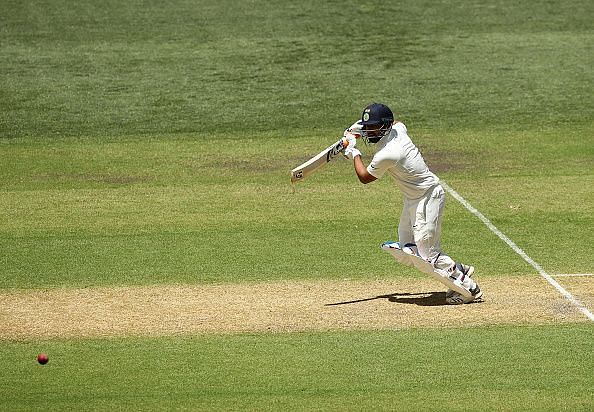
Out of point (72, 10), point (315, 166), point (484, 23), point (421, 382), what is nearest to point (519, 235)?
point (315, 166)

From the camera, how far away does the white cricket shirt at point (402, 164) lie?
33.6 feet

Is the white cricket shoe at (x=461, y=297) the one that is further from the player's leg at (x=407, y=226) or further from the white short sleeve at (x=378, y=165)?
the white short sleeve at (x=378, y=165)

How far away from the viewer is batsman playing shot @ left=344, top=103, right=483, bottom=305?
1023 cm

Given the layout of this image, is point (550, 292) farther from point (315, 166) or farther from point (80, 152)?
point (80, 152)

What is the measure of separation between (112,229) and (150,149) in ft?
12.2

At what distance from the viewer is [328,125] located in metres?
17.5

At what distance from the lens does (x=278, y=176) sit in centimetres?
1530

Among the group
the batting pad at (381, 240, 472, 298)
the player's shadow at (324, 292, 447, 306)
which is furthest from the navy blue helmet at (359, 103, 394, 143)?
the player's shadow at (324, 292, 447, 306)

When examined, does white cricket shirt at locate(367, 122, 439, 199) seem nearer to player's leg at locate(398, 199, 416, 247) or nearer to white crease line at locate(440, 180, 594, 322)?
player's leg at locate(398, 199, 416, 247)

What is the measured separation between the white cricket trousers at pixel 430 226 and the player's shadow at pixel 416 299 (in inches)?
15.4

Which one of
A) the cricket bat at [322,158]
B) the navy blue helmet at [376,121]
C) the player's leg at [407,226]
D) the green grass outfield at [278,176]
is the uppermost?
the navy blue helmet at [376,121]

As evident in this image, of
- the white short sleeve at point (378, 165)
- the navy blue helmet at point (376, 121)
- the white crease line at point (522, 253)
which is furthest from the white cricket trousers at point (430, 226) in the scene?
the white crease line at point (522, 253)

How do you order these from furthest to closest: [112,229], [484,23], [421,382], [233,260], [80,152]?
1. [484,23]
2. [80,152]
3. [112,229]
4. [233,260]
5. [421,382]

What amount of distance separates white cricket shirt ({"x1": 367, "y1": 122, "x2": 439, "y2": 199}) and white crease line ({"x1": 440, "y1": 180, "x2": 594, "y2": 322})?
1708mm
